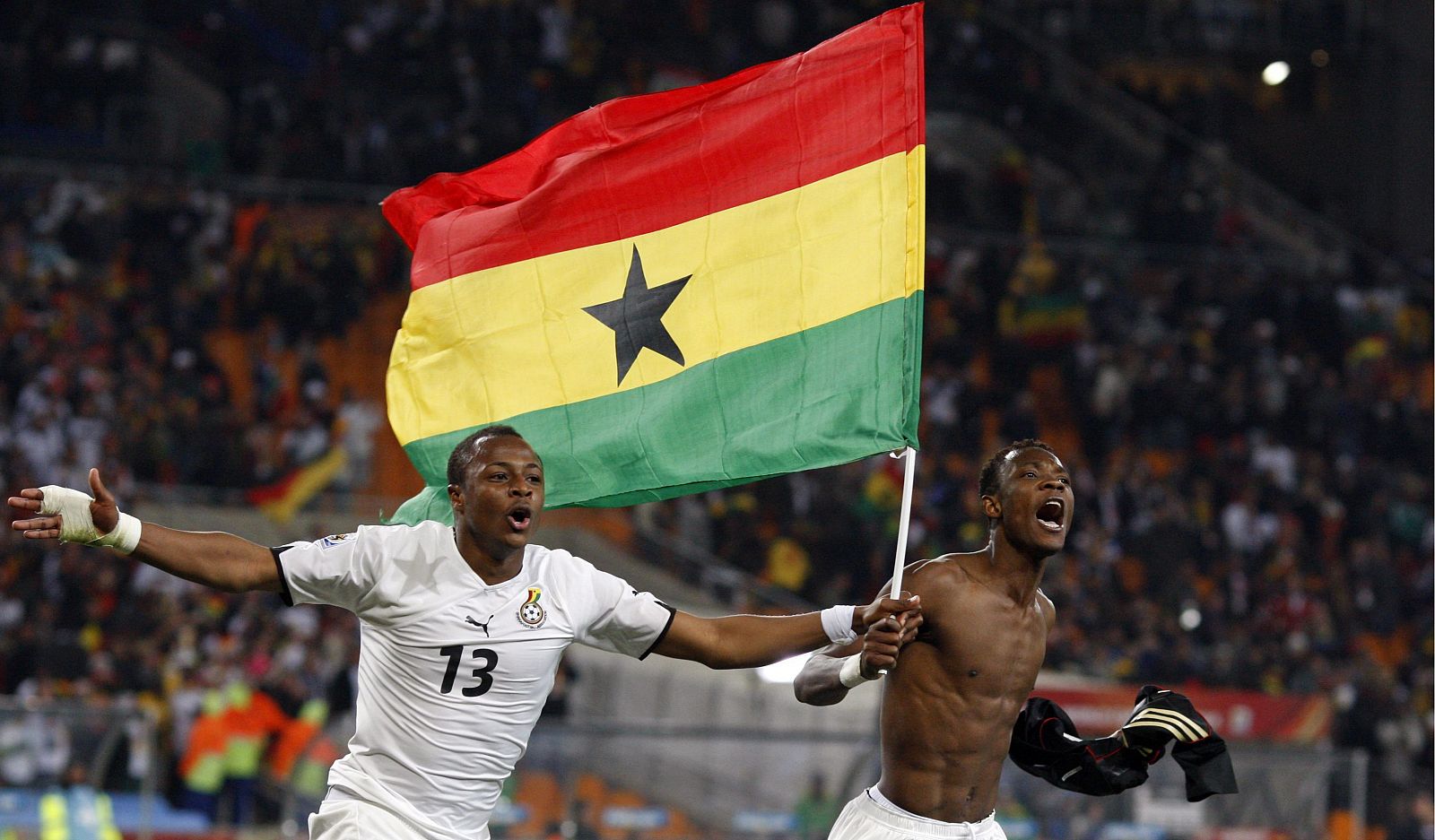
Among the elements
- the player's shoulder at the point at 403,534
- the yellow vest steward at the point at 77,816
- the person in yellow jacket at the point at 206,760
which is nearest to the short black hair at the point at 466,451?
the player's shoulder at the point at 403,534

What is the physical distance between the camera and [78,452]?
18.6 meters

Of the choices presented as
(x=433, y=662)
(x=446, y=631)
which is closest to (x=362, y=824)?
(x=433, y=662)

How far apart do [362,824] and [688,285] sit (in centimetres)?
225

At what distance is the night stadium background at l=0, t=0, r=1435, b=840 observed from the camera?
1341 centimetres

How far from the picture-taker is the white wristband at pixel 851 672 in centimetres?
598

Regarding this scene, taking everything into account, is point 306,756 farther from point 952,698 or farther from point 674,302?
point 952,698

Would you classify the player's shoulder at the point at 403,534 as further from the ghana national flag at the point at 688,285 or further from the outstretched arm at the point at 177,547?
the ghana national flag at the point at 688,285

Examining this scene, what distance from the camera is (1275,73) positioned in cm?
3053

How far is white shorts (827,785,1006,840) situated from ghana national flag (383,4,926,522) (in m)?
1.18

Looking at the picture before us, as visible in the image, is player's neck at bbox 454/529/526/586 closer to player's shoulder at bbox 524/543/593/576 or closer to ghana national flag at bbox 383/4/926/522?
player's shoulder at bbox 524/543/593/576

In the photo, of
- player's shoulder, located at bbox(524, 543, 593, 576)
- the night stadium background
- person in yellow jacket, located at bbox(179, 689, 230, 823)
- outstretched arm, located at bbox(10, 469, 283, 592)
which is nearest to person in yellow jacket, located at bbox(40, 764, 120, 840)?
the night stadium background

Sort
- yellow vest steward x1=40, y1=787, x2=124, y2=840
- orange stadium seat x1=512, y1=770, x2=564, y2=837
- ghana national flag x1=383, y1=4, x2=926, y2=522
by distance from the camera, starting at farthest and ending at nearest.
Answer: orange stadium seat x1=512, y1=770, x2=564, y2=837 → yellow vest steward x1=40, y1=787, x2=124, y2=840 → ghana national flag x1=383, y1=4, x2=926, y2=522

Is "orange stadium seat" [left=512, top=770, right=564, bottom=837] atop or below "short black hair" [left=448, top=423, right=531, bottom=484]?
below

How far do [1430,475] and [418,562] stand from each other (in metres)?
19.5
